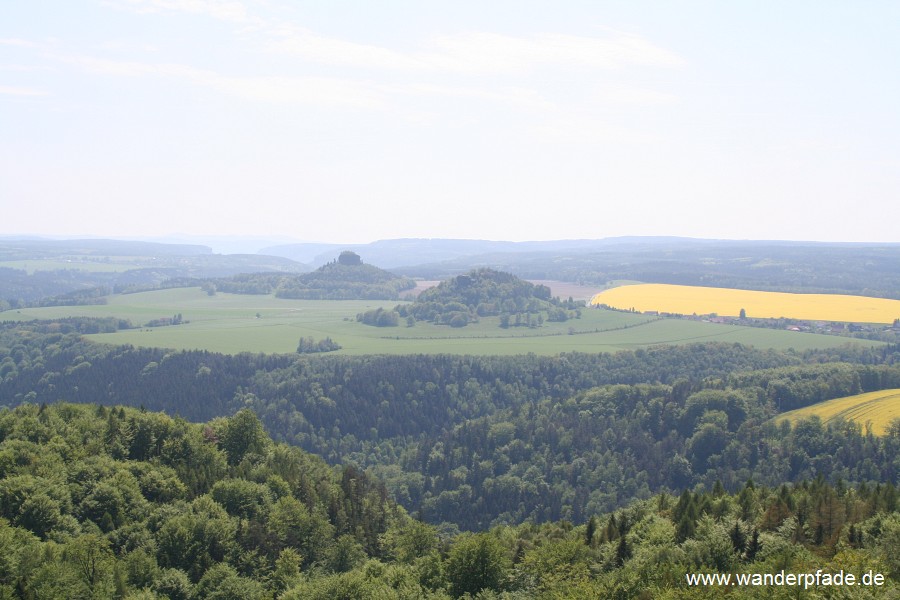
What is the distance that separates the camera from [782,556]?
53812mm

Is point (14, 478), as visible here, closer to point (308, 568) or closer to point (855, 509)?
point (308, 568)

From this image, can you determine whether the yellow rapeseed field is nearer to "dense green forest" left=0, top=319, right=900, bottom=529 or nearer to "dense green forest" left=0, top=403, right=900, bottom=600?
"dense green forest" left=0, top=319, right=900, bottom=529

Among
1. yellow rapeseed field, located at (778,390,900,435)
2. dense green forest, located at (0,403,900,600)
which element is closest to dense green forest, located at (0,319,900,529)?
yellow rapeseed field, located at (778,390,900,435)

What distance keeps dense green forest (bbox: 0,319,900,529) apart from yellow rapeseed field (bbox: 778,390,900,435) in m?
3.08

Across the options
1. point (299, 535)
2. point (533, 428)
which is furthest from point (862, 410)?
point (299, 535)

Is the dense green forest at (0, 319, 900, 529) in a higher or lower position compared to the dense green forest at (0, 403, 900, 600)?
lower

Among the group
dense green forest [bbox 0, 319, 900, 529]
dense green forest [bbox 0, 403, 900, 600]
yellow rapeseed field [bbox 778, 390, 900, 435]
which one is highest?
dense green forest [bbox 0, 403, 900, 600]

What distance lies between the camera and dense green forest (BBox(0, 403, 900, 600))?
5625 cm

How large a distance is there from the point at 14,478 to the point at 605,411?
108496 millimetres

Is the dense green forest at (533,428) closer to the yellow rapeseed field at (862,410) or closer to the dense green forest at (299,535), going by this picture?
the yellow rapeseed field at (862,410)

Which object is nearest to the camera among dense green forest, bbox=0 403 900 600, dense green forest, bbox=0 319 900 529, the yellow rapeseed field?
dense green forest, bbox=0 403 900 600

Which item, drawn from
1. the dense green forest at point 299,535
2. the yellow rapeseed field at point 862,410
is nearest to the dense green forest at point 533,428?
the yellow rapeseed field at point 862,410

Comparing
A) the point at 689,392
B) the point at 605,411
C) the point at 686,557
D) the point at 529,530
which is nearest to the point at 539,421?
the point at 605,411

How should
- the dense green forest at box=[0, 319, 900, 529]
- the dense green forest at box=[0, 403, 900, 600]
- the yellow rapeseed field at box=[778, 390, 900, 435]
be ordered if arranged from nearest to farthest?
1. the dense green forest at box=[0, 403, 900, 600]
2. the dense green forest at box=[0, 319, 900, 529]
3. the yellow rapeseed field at box=[778, 390, 900, 435]
